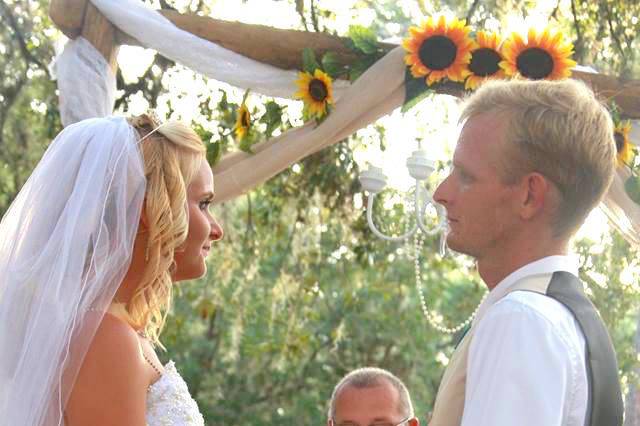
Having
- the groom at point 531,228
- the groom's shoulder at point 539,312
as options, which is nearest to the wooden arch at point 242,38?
the groom at point 531,228

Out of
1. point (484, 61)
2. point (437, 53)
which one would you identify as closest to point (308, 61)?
point (437, 53)

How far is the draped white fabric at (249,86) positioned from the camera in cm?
512

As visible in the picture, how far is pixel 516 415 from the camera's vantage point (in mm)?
2121

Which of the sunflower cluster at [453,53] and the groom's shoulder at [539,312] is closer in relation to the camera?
the groom's shoulder at [539,312]

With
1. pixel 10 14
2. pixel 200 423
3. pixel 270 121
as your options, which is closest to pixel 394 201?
pixel 270 121

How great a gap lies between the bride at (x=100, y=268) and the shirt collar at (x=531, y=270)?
0.89 meters

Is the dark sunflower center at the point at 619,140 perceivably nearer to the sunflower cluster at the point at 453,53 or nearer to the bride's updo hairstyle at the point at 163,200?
the sunflower cluster at the point at 453,53

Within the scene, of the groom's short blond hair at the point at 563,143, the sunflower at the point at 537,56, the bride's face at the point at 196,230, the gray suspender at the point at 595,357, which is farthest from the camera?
the sunflower at the point at 537,56

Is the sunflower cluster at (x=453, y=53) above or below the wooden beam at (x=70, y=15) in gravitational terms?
below

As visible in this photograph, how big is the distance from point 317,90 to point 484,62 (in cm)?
71

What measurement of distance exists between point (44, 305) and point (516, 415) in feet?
4.23

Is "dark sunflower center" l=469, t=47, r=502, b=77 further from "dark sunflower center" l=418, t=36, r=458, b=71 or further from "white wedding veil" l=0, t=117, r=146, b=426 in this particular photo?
"white wedding veil" l=0, t=117, r=146, b=426

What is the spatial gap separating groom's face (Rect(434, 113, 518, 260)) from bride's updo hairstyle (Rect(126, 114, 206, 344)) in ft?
2.61

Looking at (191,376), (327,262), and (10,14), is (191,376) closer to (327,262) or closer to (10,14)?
(327,262)
